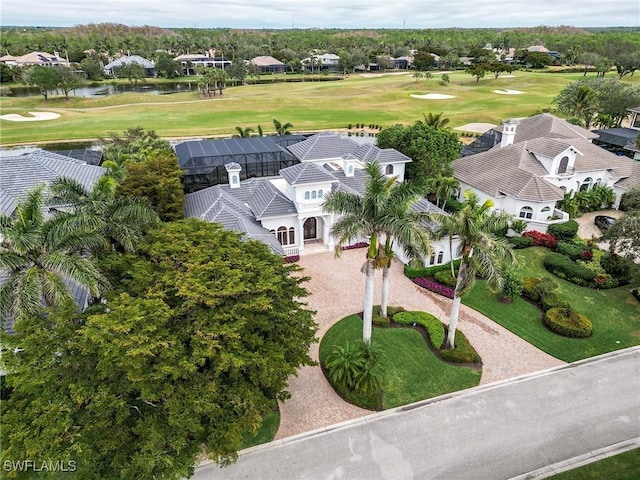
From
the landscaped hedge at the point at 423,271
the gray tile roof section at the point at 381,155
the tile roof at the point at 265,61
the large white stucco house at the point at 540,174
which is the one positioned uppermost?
the tile roof at the point at 265,61

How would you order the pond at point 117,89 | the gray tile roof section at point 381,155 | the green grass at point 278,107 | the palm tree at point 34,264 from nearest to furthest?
the palm tree at point 34,264 < the gray tile roof section at point 381,155 < the green grass at point 278,107 < the pond at point 117,89

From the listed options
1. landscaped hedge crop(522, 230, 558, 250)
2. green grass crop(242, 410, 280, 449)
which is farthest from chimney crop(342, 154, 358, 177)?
green grass crop(242, 410, 280, 449)

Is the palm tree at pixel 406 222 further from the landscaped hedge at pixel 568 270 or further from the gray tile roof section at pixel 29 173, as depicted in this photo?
the gray tile roof section at pixel 29 173

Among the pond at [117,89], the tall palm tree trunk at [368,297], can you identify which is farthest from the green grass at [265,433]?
the pond at [117,89]

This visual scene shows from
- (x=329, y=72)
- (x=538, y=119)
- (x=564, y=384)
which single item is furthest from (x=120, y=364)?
(x=329, y=72)

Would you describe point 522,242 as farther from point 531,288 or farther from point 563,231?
point 531,288

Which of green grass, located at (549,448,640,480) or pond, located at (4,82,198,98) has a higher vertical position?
pond, located at (4,82,198,98)

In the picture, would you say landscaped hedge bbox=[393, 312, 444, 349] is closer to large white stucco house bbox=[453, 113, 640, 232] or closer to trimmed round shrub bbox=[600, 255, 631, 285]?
trimmed round shrub bbox=[600, 255, 631, 285]

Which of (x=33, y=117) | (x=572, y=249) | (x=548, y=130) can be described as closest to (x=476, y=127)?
(x=548, y=130)
